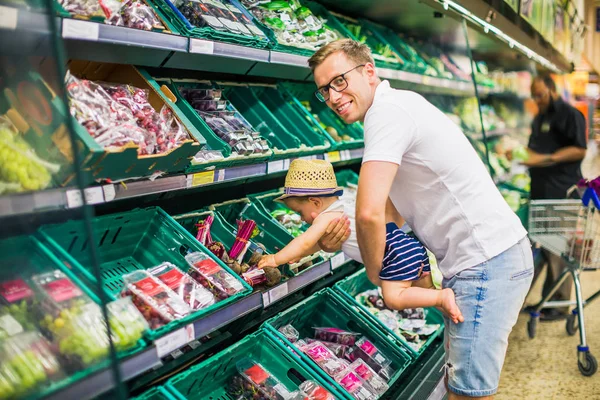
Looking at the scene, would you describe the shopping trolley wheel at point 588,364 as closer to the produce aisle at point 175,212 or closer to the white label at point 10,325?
the produce aisle at point 175,212

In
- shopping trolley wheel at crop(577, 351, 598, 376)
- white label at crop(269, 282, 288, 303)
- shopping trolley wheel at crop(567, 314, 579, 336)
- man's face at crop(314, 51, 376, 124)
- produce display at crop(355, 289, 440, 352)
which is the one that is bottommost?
shopping trolley wheel at crop(567, 314, 579, 336)

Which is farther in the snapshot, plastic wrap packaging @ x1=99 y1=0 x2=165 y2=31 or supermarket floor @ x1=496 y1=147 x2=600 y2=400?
supermarket floor @ x1=496 y1=147 x2=600 y2=400

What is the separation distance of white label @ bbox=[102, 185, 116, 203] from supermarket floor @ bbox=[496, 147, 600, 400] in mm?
2615

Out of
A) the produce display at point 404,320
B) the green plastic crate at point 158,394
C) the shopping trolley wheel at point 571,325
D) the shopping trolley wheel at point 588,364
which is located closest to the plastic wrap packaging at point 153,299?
the green plastic crate at point 158,394

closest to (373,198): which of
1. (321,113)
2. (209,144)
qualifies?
(209,144)

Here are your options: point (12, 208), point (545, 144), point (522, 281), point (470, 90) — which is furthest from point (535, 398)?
point (12, 208)

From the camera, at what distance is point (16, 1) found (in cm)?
112

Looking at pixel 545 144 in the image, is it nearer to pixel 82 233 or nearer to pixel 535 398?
pixel 535 398

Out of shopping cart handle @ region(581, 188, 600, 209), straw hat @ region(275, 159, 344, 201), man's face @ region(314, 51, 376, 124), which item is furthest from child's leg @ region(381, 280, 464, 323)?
shopping cart handle @ region(581, 188, 600, 209)

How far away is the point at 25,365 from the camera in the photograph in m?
1.16

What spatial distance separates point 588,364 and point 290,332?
7.07ft

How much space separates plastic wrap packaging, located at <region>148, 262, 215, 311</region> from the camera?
6.28 ft

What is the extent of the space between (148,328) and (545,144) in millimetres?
4263

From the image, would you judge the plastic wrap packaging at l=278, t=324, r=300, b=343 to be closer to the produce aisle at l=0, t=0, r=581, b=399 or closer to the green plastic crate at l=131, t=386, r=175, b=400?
the produce aisle at l=0, t=0, r=581, b=399
